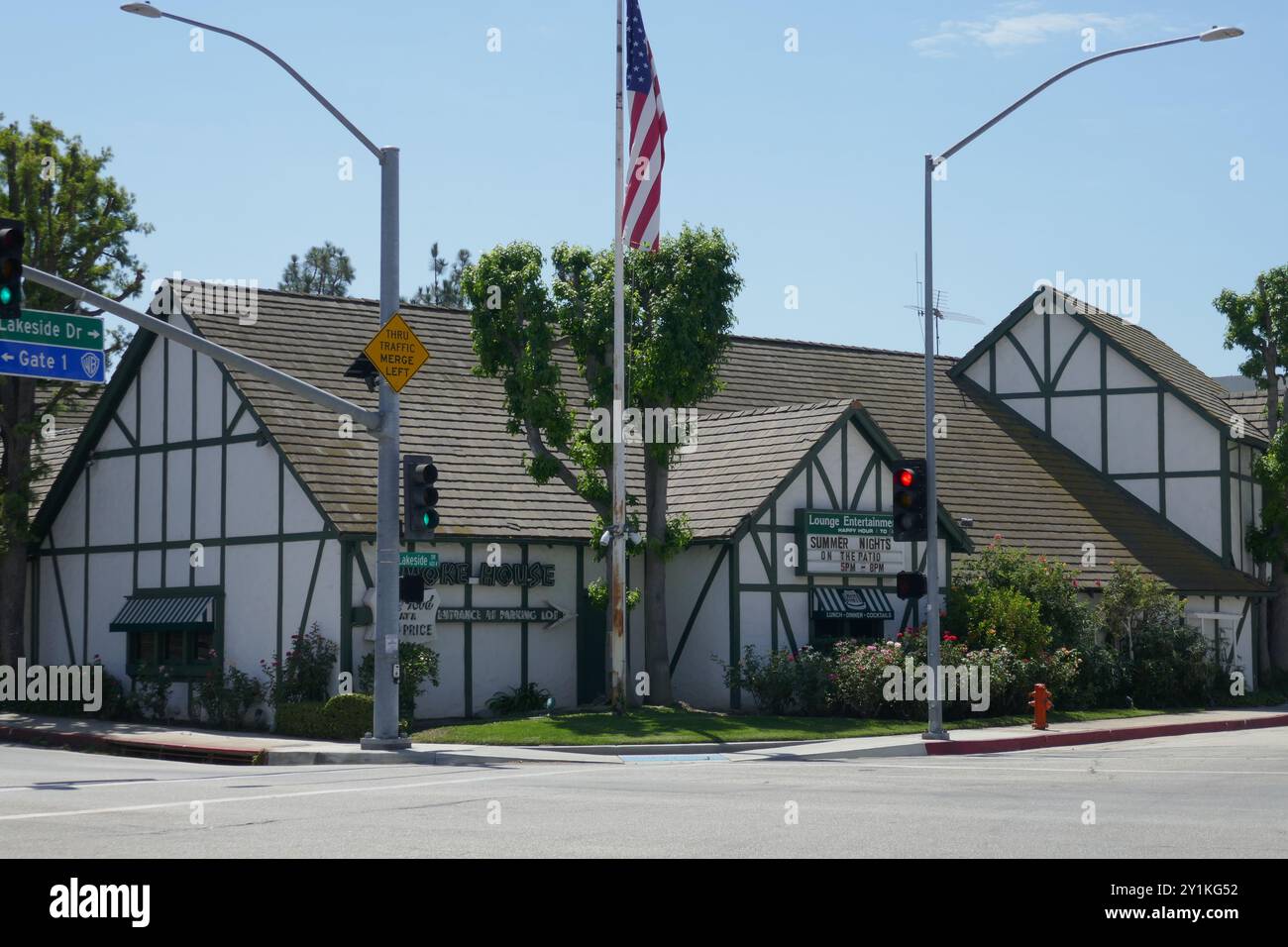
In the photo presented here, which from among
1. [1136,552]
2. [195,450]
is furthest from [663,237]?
[1136,552]

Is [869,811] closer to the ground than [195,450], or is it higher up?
closer to the ground

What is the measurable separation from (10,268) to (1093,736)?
1860 cm

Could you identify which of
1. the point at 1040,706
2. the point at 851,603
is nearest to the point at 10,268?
the point at 851,603

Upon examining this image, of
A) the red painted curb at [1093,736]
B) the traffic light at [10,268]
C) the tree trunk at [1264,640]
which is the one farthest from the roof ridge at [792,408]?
the traffic light at [10,268]

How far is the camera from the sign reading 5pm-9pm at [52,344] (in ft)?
72.2

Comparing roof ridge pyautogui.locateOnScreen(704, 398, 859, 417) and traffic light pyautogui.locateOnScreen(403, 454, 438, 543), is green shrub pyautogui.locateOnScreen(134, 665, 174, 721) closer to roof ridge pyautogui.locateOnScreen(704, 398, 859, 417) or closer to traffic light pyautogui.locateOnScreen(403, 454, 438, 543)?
traffic light pyautogui.locateOnScreen(403, 454, 438, 543)

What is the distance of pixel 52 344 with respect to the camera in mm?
22297

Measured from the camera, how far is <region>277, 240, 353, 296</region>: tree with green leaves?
71.7 m

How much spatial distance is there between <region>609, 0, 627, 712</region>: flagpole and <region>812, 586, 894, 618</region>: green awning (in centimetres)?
511

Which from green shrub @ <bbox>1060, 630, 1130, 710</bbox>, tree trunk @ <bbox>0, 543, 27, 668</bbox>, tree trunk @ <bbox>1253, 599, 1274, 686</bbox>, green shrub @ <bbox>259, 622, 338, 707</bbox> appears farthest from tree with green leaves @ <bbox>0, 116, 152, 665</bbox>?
tree trunk @ <bbox>1253, 599, 1274, 686</bbox>

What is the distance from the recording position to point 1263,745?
2564 cm

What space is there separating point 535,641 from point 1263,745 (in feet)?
41.2

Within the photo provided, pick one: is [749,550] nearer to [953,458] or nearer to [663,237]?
[663,237]

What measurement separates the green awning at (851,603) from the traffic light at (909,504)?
18.4 feet
